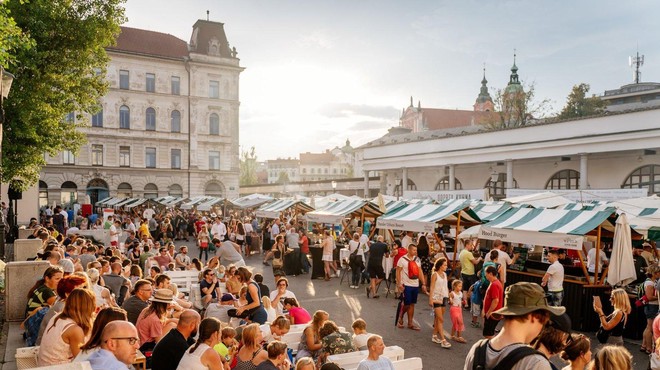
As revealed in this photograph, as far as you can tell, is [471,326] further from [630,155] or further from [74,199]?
[74,199]

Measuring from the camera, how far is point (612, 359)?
3842 millimetres

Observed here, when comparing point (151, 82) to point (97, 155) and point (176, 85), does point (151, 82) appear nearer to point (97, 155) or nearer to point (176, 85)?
point (176, 85)

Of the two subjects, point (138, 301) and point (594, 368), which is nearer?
point (594, 368)

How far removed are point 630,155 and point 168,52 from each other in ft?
149

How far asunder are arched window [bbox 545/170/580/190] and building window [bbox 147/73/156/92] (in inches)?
1582

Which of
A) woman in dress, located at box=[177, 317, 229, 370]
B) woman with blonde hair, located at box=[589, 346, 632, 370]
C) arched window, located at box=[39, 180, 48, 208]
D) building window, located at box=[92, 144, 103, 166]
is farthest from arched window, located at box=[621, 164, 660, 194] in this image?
arched window, located at box=[39, 180, 48, 208]

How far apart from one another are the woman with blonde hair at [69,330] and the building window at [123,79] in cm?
5019

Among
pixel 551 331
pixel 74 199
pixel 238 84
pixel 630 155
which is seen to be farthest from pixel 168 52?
pixel 551 331

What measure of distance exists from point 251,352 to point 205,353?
75 cm

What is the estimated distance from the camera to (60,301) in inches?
A: 250

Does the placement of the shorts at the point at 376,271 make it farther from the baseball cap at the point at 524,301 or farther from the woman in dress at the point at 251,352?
the baseball cap at the point at 524,301

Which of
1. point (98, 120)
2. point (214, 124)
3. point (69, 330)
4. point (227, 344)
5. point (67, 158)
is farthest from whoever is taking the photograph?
point (214, 124)

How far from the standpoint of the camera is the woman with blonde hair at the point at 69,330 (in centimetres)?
486

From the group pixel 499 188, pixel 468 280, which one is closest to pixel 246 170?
pixel 499 188
